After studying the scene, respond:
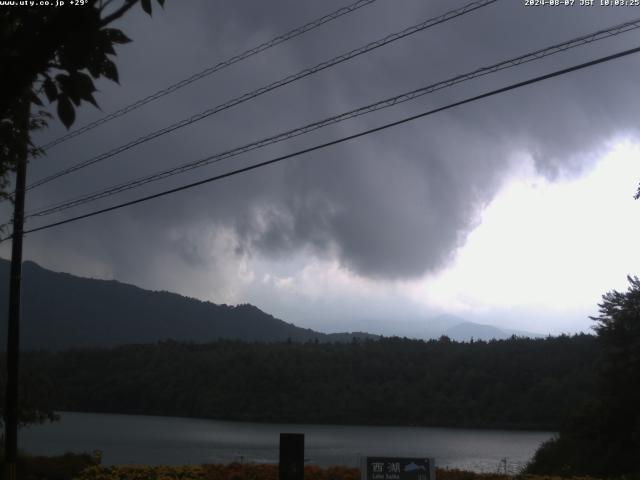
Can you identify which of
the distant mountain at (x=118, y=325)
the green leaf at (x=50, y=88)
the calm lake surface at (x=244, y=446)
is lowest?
the calm lake surface at (x=244, y=446)

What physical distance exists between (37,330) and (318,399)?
378 ft

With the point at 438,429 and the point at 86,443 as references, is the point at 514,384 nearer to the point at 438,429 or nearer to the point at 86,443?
the point at 438,429

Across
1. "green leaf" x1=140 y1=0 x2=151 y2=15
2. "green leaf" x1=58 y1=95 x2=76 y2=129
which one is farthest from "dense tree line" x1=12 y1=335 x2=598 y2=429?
"green leaf" x1=58 y1=95 x2=76 y2=129

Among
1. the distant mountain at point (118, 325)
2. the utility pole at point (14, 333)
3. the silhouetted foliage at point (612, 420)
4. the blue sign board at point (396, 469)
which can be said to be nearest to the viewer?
the blue sign board at point (396, 469)

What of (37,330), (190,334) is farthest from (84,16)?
(190,334)

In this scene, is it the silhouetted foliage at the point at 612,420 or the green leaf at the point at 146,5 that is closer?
the green leaf at the point at 146,5

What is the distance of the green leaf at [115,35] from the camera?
13.2 feet

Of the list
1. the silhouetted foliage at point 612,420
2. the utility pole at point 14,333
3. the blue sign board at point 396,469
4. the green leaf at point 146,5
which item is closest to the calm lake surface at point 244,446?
the silhouetted foliage at point 612,420

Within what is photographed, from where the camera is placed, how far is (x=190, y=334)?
19025 cm

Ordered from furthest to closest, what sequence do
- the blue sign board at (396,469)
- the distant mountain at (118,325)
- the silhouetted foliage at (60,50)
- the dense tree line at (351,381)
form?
the distant mountain at (118,325) → the dense tree line at (351,381) → the blue sign board at (396,469) → the silhouetted foliage at (60,50)

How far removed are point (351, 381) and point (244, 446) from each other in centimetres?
3539

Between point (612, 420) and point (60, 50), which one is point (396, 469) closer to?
point (60, 50)

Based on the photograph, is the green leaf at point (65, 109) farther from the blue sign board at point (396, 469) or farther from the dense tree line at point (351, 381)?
the dense tree line at point (351, 381)

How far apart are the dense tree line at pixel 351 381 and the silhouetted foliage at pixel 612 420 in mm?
25764
